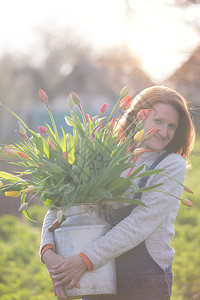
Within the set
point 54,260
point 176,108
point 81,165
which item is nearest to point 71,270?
point 54,260

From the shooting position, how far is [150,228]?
2.01 metres

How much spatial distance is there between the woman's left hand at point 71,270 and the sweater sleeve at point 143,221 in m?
0.04

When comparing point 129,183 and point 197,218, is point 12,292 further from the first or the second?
point 197,218

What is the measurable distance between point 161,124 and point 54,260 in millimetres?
746

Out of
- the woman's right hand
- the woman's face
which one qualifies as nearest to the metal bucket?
the woman's right hand

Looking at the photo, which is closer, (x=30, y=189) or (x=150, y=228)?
(x=30, y=189)

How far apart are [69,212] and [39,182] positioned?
177 mm

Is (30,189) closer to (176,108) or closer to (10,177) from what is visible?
(10,177)

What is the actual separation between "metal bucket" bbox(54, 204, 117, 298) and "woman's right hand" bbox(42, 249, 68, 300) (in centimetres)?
2

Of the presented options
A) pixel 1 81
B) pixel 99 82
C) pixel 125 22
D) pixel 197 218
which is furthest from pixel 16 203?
pixel 99 82

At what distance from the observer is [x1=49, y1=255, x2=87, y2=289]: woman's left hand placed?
1896 mm

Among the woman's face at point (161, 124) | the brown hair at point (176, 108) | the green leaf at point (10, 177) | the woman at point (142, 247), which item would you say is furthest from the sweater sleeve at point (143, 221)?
the green leaf at point (10, 177)

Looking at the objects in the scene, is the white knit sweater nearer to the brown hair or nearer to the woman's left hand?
the woman's left hand

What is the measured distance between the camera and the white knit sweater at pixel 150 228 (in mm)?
1929
